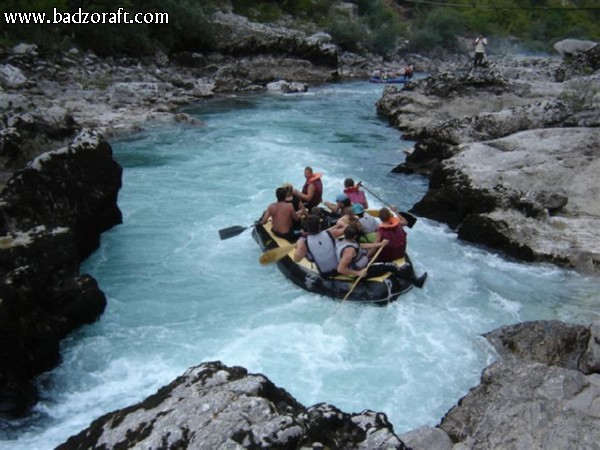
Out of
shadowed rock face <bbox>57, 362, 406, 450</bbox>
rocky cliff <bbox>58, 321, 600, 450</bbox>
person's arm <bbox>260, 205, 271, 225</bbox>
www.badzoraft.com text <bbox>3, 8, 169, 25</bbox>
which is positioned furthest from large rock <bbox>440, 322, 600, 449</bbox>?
www.badzoraft.com text <bbox>3, 8, 169, 25</bbox>

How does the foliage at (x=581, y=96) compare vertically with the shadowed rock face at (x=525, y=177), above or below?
above

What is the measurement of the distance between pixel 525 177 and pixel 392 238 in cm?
450

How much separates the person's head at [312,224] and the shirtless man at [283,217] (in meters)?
0.97

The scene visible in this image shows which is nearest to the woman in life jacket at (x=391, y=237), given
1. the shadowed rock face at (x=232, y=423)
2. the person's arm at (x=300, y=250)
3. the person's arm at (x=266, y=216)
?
the person's arm at (x=300, y=250)

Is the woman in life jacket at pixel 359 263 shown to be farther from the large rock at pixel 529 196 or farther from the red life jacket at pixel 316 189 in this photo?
the large rock at pixel 529 196

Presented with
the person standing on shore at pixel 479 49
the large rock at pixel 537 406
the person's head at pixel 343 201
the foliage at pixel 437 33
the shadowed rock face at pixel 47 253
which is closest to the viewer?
the large rock at pixel 537 406

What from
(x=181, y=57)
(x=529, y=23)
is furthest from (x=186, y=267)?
(x=529, y=23)

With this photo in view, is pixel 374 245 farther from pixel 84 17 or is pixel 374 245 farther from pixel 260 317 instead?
pixel 84 17

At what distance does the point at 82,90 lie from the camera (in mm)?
20219

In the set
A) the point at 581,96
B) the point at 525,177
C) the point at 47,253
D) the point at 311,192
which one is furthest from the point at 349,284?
the point at 581,96

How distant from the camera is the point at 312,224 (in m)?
7.70

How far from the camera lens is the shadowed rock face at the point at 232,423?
3.68 metres

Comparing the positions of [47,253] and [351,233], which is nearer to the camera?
[47,253]

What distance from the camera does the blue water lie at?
603cm
